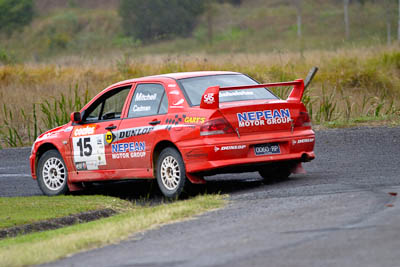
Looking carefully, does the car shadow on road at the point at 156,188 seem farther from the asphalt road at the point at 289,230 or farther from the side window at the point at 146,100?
the side window at the point at 146,100

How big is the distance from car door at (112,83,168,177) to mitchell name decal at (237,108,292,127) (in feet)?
3.60

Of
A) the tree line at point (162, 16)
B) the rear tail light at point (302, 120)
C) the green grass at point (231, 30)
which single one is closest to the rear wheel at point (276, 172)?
the rear tail light at point (302, 120)

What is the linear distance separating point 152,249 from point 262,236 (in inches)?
38.4

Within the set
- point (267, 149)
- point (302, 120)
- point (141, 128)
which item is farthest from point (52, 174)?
point (302, 120)

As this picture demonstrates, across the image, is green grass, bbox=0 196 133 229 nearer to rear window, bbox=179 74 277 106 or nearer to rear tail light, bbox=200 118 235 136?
rear tail light, bbox=200 118 235 136

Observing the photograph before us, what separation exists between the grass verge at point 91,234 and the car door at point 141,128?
3.65ft

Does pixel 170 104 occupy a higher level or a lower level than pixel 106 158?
higher

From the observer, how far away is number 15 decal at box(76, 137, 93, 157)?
454 inches

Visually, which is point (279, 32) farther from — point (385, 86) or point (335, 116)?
point (335, 116)

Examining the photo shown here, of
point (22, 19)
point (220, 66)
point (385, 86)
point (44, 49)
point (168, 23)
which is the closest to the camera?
point (385, 86)

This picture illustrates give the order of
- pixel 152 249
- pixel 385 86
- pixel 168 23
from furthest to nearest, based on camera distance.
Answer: pixel 168 23 → pixel 385 86 → pixel 152 249

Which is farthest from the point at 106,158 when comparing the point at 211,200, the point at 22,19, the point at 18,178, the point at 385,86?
the point at 22,19

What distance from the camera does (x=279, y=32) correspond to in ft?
229

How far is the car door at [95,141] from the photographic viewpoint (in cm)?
1126
